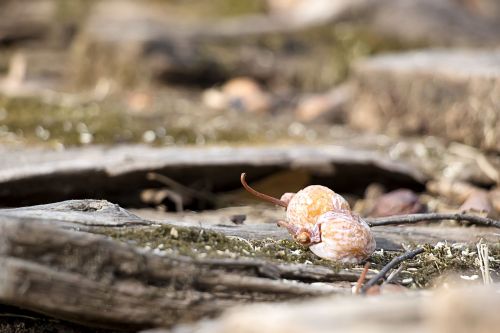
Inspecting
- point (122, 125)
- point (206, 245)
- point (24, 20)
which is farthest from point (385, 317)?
point (24, 20)

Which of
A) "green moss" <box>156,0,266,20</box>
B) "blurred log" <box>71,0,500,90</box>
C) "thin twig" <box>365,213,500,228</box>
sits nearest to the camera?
"thin twig" <box>365,213,500,228</box>

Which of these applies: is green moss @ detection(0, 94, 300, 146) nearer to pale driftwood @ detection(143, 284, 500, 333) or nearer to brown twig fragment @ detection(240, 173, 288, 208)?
brown twig fragment @ detection(240, 173, 288, 208)

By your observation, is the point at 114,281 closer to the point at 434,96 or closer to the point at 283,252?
the point at 283,252

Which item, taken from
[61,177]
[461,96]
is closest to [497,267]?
[61,177]

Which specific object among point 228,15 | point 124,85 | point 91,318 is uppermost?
point 228,15

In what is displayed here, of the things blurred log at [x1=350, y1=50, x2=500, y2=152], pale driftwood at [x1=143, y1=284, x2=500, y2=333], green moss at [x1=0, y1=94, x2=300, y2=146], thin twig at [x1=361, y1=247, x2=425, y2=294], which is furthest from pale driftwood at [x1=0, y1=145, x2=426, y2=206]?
pale driftwood at [x1=143, y1=284, x2=500, y2=333]

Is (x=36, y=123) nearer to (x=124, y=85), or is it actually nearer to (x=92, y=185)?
(x=92, y=185)

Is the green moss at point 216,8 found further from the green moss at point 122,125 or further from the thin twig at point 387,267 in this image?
the thin twig at point 387,267
